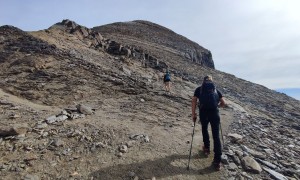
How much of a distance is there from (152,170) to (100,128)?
319 cm

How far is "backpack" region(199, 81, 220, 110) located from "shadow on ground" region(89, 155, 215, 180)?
1.76 metres

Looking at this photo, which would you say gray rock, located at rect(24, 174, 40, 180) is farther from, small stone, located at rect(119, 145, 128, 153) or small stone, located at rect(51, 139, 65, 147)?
small stone, located at rect(119, 145, 128, 153)

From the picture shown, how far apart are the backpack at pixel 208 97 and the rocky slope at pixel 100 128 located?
1.68 m

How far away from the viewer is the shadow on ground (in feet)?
27.7

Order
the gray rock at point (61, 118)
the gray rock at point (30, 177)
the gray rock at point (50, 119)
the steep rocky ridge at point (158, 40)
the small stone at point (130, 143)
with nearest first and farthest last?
the gray rock at point (30, 177) → the small stone at point (130, 143) → the gray rock at point (50, 119) → the gray rock at point (61, 118) → the steep rocky ridge at point (158, 40)

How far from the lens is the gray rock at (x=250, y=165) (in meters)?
9.45

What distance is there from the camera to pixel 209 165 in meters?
9.25

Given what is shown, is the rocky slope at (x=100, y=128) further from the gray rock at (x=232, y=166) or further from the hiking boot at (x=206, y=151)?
the hiking boot at (x=206, y=151)

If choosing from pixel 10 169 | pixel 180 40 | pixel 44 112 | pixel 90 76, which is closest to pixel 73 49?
pixel 90 76

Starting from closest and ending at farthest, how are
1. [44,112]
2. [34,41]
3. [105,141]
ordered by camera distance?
[105,141] < [44,112] < [34,41]

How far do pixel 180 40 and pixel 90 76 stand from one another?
123ft

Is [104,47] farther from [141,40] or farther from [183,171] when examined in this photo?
[183,171]

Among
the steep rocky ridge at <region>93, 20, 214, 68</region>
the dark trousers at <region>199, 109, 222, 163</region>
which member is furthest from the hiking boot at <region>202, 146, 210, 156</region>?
the steep rocky ridge at <region>93, 20, 214, 68</region>

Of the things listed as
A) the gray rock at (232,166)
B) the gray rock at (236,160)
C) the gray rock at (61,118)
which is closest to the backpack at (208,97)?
the gray rock at (232,166)
